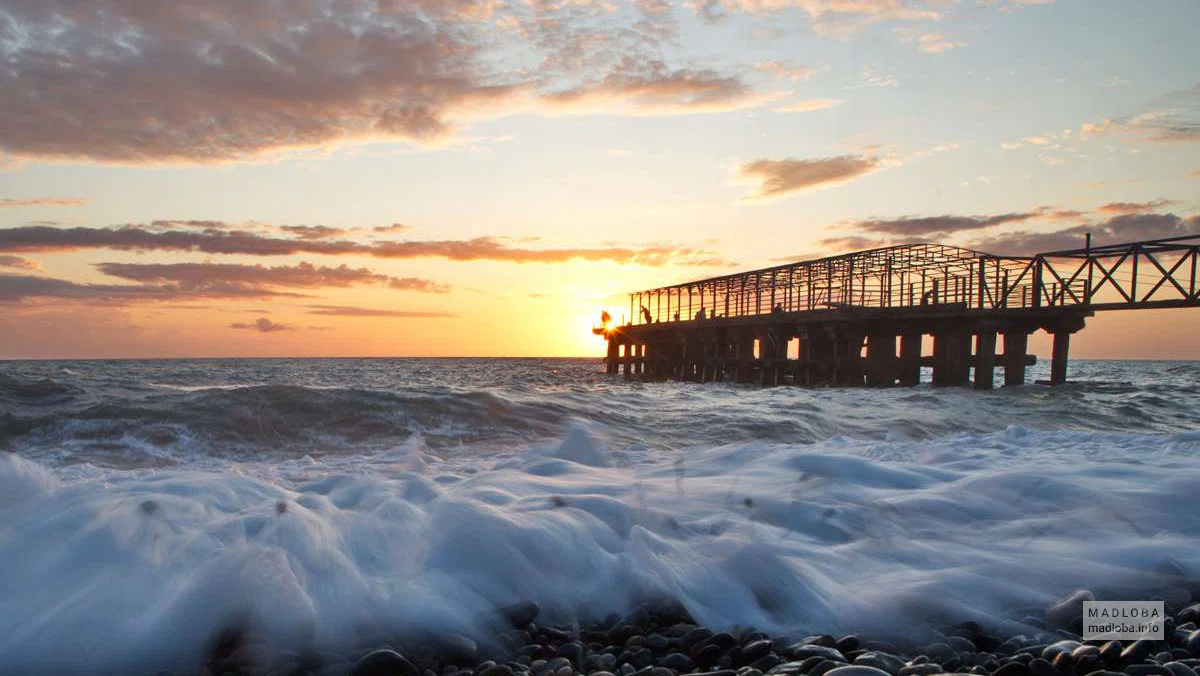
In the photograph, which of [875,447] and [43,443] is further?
[43,443]

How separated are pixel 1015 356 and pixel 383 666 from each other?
26621mm

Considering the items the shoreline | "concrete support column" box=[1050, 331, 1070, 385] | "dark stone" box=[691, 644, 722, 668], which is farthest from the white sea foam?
"concrete support column" box=[1050, 331, 1070, 385]

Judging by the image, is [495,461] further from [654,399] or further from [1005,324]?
[1005,324]

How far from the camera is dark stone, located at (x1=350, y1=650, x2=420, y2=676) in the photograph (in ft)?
9.78

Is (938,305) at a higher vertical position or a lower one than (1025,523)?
higher

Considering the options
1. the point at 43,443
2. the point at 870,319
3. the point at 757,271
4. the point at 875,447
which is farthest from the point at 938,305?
the point at 43,443

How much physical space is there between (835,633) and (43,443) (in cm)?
989

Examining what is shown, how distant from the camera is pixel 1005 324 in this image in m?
24.8

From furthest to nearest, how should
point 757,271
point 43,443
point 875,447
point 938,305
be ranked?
point 757,271
point 938,305
point 43,443
point 875,447

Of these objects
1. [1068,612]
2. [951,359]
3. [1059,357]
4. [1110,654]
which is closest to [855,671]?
[1110,654]

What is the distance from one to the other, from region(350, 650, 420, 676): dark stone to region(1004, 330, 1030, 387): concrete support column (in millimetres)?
25751

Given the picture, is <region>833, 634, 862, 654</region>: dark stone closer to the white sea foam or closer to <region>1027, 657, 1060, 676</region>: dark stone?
the white sea foam

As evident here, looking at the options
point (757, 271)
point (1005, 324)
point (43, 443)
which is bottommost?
point (43, 443)

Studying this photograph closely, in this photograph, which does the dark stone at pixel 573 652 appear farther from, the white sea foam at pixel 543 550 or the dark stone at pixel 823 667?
the dark stone at pixel 823 667
